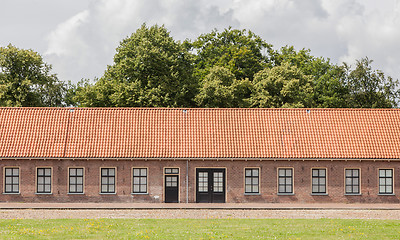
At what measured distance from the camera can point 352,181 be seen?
119 feet

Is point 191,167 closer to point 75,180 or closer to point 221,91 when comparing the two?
point 75,180

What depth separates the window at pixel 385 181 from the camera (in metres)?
36.3

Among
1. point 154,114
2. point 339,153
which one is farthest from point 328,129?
point 154,114

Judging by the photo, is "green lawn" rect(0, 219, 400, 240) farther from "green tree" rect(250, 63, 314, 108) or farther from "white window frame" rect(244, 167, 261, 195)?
"green tree" rect(250, 63, 314, 108)

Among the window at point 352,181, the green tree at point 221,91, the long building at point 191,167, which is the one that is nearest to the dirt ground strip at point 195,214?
the window at point 352,181

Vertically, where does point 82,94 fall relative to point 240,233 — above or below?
above

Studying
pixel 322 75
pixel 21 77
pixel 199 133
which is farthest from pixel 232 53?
pixel 199 133

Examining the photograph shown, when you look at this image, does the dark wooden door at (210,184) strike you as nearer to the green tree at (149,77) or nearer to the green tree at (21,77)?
the green tree at (149,77)

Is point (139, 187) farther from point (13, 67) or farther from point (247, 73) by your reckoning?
point (247, 73)

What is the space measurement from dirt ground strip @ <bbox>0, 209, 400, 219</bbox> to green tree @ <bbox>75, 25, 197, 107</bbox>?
20421mm

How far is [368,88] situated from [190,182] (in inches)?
1490

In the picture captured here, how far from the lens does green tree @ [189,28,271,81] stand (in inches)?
2653

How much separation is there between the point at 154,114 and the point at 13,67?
2334cm

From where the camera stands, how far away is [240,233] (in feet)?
72.3
